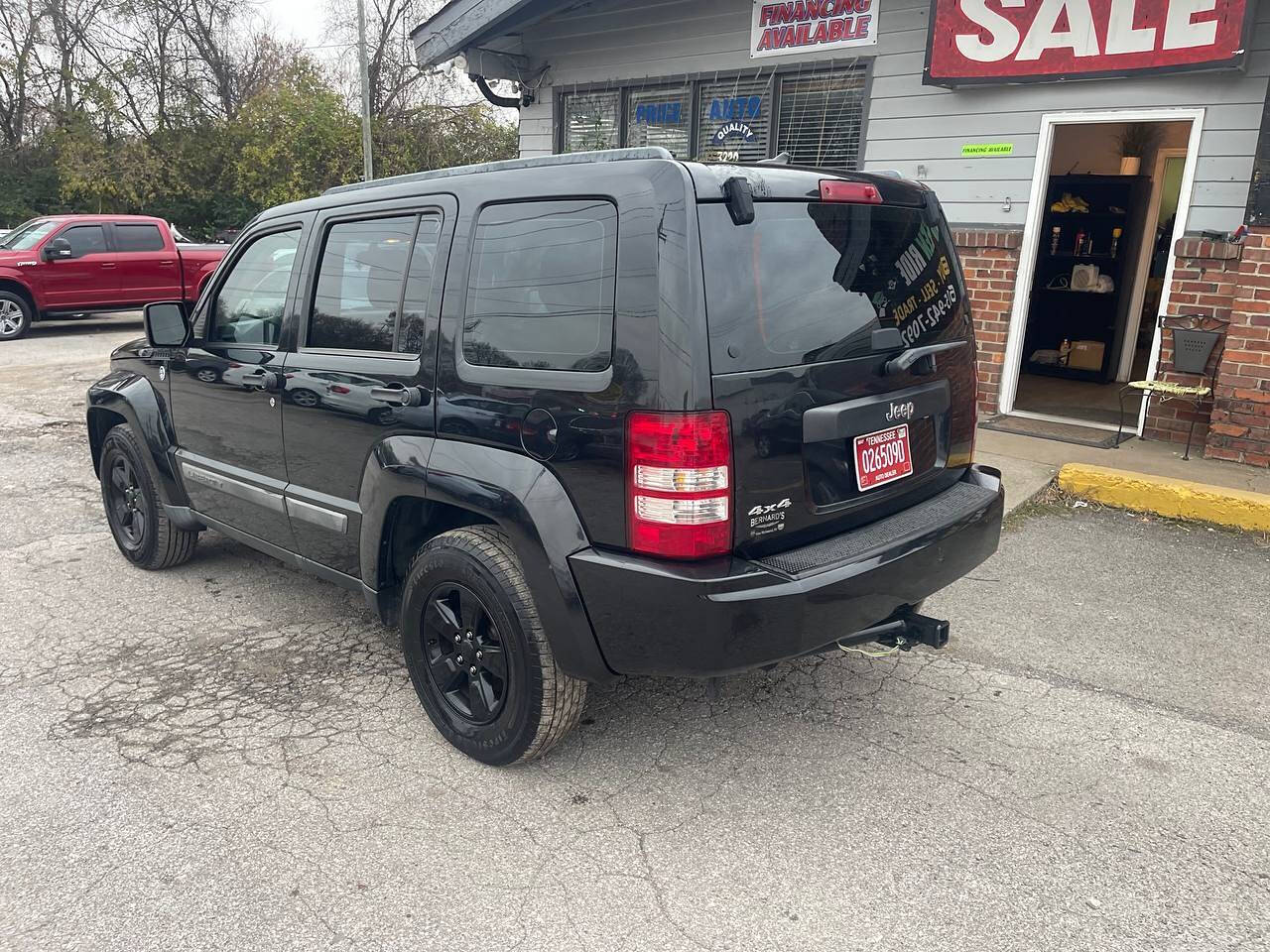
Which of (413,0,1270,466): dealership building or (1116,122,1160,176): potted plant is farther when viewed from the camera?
(1116,122,1160,176): potted plant

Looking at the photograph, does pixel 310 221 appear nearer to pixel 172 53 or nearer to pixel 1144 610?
pixel 1144 610

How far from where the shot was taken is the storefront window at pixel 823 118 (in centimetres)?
820

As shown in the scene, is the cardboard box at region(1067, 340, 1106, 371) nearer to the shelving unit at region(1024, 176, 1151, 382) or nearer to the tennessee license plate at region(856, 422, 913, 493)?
the shelving unit at region(1024, 176, 1151, 382)

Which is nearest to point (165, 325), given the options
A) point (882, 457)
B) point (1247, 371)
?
point (882, 457)

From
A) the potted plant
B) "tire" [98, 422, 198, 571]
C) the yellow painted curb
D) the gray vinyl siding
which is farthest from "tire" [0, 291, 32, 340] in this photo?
the potted plant

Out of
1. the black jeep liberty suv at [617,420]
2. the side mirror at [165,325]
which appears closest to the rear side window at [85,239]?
the side mirror at [165,325]

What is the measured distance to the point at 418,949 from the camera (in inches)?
92.7

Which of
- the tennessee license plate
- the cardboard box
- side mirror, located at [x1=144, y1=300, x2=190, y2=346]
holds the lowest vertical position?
the cardboard box

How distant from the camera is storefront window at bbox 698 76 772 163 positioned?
8742mm

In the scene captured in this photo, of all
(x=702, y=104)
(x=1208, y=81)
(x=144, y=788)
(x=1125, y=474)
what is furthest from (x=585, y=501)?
(x=702, y=104)

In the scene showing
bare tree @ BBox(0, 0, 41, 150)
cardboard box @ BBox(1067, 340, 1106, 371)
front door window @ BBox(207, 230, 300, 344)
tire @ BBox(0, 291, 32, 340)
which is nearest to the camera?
front door window @ BBox(207, 230, 300, 344)

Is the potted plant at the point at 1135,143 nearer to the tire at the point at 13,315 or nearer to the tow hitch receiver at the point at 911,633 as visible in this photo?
the tow hitch receiver at the point at 911,633

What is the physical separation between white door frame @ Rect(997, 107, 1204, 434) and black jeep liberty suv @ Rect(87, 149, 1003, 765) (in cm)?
418

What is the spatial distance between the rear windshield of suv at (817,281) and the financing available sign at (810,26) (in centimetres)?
539
